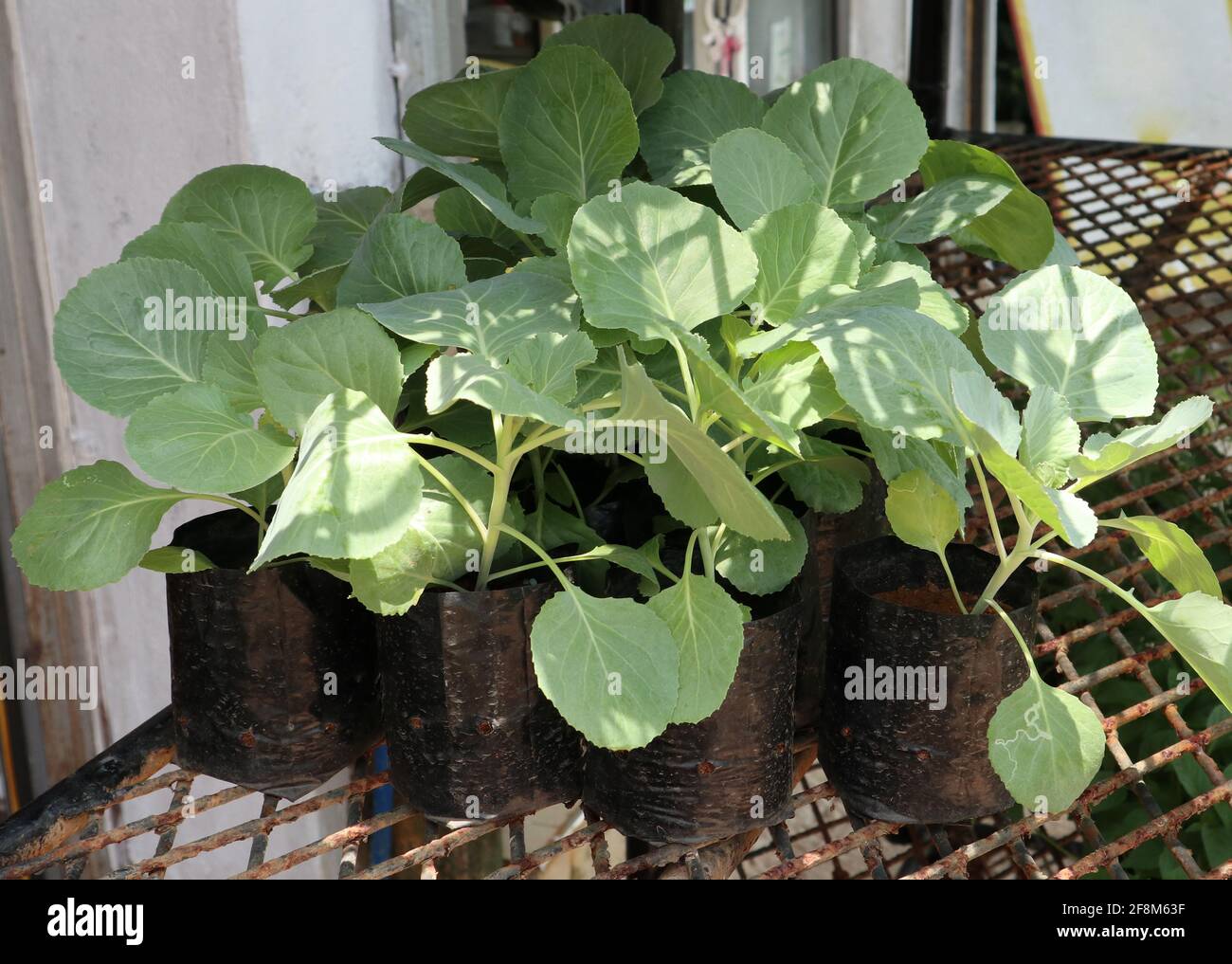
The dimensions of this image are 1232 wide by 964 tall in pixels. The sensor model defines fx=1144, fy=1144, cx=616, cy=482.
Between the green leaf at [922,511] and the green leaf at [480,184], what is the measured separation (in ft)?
0.70

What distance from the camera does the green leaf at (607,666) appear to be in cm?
46

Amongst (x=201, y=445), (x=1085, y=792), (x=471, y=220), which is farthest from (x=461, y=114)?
(x=1085, y=792)

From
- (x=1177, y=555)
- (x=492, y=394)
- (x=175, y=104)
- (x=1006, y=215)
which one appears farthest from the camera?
(x=175, y=104)

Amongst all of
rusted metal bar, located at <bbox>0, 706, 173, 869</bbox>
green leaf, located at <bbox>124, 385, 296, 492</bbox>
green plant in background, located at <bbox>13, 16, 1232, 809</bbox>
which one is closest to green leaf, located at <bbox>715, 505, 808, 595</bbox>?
green plant in background, located at <bbox>13, 16, 1232, 809</bbox>

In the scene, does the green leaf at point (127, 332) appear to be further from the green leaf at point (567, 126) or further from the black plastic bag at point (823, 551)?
the black plastic bag at point (823, 551)

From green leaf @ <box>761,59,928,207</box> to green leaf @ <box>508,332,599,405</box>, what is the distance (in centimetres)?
20

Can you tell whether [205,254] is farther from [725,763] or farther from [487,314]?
[725,763]

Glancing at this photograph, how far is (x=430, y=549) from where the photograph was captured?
1.69ft

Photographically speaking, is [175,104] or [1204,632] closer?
[1204,632]

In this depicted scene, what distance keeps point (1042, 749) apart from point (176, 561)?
412 mm

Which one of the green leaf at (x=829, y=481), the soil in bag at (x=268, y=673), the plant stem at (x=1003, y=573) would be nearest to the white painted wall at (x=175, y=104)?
the soil in bag at (x=268, y=673)
